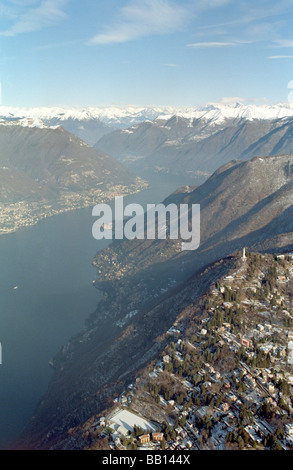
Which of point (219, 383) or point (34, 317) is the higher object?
point (219, 383)

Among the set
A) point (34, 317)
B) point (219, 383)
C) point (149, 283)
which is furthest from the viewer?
point (149, 283)

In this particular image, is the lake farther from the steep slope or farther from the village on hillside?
the village on hillside

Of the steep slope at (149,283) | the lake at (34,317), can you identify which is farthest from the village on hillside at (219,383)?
the lake at (34,317)

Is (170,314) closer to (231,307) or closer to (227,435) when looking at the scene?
(231,307)

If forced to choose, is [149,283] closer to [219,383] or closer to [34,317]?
[34,317]

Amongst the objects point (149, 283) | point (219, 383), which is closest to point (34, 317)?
point (149, 283)

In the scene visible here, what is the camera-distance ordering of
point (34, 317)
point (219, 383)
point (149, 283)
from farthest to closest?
point (149, 283) < point (34, 317) < point (219, 383)

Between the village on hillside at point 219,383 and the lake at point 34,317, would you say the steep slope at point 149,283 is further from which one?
the village on hillside at point 219,383

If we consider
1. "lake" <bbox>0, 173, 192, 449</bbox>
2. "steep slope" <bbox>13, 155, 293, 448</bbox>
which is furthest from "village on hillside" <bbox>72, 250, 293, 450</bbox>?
"lake" <bbox>0, 173, 192, 449</bbox>

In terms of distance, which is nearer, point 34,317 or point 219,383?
point 219,383
